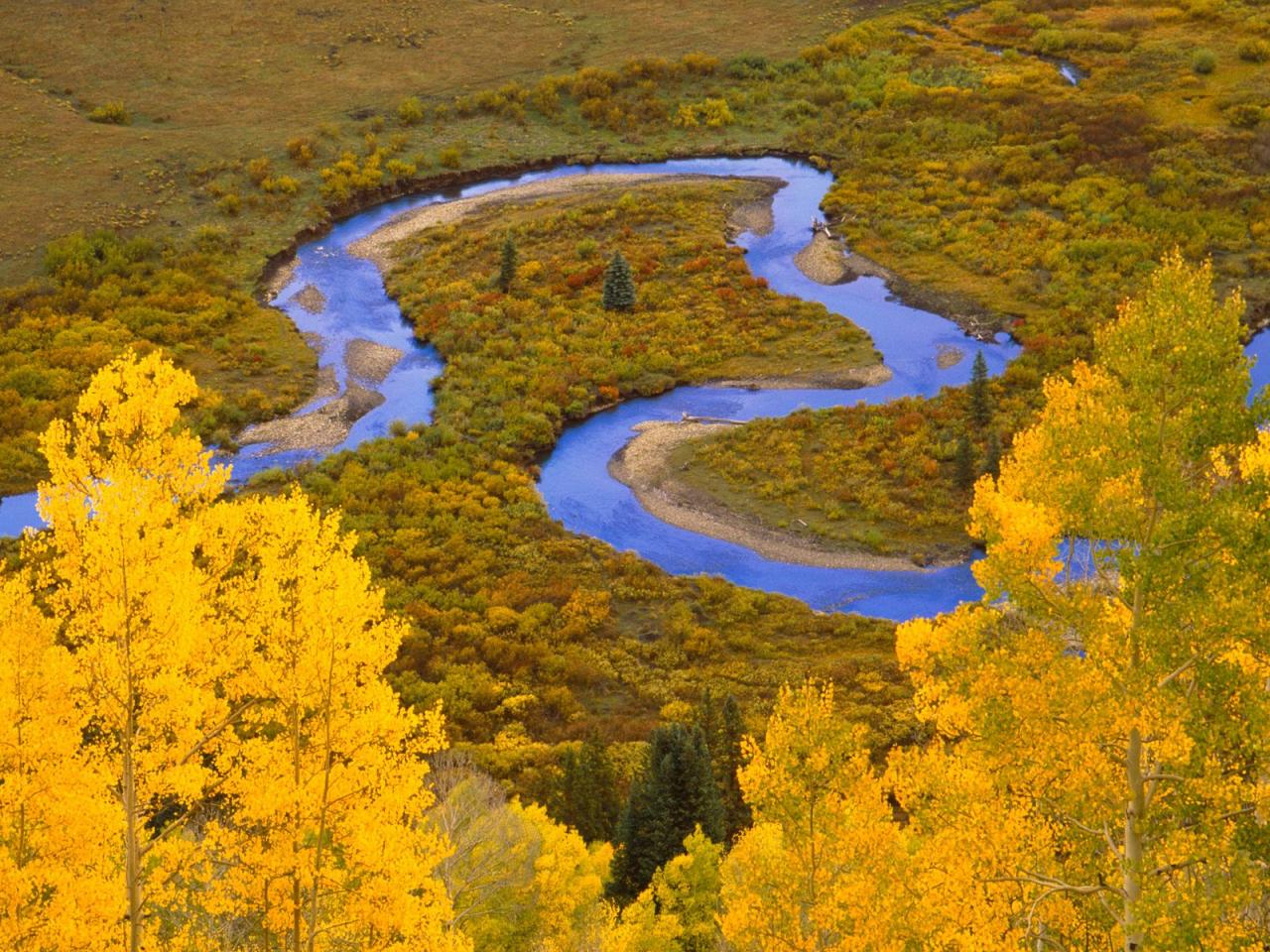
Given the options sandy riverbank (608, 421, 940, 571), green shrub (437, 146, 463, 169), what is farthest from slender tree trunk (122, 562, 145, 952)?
green shrub (437, 146, 463, 169)

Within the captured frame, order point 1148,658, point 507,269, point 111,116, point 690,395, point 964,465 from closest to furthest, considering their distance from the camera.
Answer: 1. point 1148,658
2. point 964,465
3. point 690,395
4. point 507,269
5. point 111,116

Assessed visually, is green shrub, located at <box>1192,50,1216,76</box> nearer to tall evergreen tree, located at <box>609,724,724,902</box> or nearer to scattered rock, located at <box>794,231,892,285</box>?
scattered rock, located at <box>794,231,892,285</box>

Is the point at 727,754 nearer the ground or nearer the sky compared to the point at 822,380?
nearer the sky

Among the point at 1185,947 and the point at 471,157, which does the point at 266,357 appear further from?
the point at 1185,947

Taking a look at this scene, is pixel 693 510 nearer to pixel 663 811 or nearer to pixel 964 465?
pixel 964 465

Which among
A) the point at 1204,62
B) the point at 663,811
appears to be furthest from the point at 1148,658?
the point at 1204,62

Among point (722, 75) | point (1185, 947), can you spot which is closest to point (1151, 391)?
point (1185, 947)

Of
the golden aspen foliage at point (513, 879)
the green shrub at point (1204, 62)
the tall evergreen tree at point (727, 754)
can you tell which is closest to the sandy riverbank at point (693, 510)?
the tall evergreen tree at point (727, 754)
